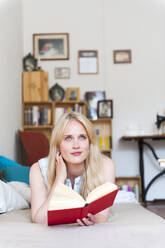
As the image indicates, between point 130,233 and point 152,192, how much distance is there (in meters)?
3.82

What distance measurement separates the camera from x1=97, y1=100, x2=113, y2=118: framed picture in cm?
474

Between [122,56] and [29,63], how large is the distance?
129 centimetres

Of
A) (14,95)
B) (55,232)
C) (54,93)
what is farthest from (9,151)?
(55,232)

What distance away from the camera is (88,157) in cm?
158

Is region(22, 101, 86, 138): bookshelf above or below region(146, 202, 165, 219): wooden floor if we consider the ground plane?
above

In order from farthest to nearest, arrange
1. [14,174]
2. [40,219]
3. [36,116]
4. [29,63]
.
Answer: [29,63]
[36,116]
[14,174]
[40,219]

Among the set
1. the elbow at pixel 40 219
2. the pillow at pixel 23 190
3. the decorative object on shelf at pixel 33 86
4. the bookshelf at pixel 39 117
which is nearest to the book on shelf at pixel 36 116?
the bookshelf at pixel 39 117

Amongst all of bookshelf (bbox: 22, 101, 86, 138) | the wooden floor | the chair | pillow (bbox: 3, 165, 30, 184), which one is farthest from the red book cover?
bookshelf (bbox: 22, 101, 86, 138)

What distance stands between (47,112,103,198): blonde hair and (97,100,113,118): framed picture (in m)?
3.17

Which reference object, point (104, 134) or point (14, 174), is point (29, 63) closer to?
point (104, 134)

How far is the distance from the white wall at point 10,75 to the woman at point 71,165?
68.6 inches

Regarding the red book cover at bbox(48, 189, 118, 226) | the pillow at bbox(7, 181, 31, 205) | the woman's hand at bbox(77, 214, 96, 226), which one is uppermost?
the red book cover at bbox(48, 189, 118, 226)

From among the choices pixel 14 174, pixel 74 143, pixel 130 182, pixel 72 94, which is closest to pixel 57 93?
pixel 72 94

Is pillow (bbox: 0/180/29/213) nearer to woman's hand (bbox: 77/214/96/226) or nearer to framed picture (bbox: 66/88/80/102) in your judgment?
woman's hand (bbox: 77/214/96/226)
